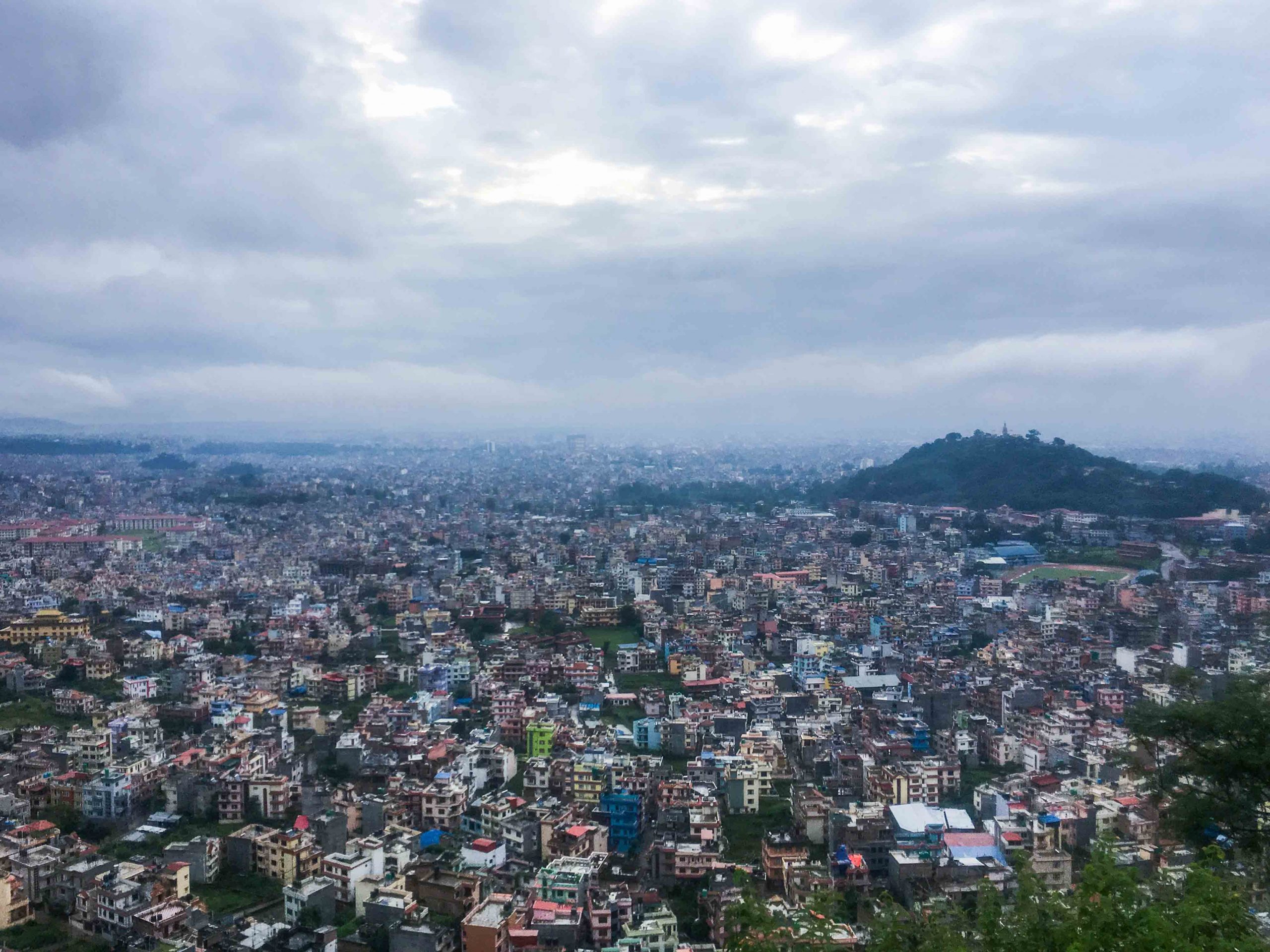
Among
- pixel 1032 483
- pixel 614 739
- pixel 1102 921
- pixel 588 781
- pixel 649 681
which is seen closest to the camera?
pixel 1102 921

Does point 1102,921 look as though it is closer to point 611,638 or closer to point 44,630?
point 611,638

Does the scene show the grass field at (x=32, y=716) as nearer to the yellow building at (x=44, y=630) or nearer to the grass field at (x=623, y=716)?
the yellow building at (x=44, y=630)

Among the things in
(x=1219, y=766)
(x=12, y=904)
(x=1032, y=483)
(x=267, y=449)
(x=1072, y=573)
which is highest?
(x=267, y=449)

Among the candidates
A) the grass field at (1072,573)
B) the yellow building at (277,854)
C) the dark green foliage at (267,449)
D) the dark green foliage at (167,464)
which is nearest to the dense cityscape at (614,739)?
the yellow building at (277,854)

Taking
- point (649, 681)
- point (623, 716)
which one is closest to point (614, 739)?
point (623, 716)

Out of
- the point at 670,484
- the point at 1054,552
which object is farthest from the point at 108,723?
the point at 670,484

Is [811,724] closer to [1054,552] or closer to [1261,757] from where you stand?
[1261,757]
